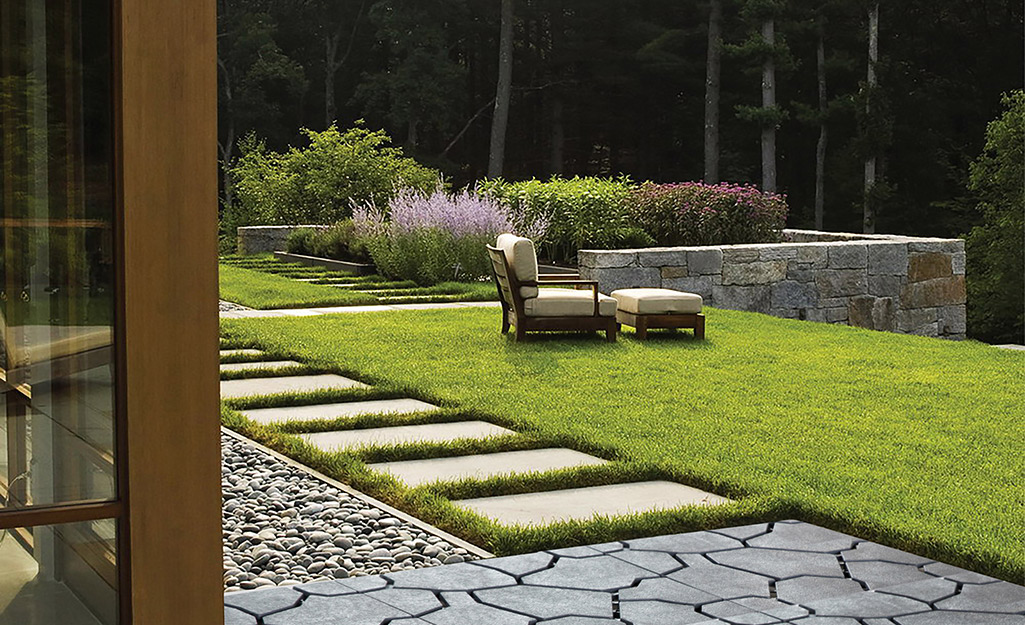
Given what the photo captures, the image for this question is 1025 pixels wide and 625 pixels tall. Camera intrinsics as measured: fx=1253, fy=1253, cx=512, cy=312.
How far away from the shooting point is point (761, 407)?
7.04m

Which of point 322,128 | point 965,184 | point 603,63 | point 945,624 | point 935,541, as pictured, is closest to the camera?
point 945,624

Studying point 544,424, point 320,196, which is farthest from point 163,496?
point 320,196

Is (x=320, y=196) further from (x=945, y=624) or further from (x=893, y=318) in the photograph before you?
(x=945, y=624)

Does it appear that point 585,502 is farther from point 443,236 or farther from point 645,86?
point 645,86

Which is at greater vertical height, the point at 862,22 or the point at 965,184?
the point at 862,22

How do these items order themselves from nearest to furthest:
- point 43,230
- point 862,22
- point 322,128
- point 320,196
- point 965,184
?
point 43,230 → point 320,196 → point 965,184 → point 862,22 → point 322,128

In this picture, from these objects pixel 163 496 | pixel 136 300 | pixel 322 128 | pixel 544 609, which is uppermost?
pixel 322 128

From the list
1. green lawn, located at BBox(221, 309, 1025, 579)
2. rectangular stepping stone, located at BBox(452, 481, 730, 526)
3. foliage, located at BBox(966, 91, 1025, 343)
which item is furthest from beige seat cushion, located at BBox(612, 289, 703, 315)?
foliage, located at BBox(966, 91, 1025, 343)

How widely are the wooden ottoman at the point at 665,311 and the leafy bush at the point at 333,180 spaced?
9210 mm

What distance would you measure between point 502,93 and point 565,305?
21235 millimetres

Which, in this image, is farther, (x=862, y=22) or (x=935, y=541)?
(x=862, y=22)

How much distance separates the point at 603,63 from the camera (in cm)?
3158

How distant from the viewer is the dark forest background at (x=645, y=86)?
25.9 meters

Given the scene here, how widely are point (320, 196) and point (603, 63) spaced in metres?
13.4
